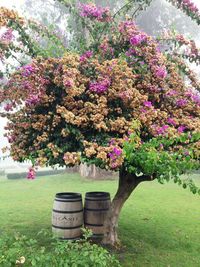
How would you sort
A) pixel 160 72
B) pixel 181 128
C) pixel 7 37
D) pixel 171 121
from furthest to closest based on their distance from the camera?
pixel 7 37, pixel 160 72, pixel 171 121, pixel 181 128

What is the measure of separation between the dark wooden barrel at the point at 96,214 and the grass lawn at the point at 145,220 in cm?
63

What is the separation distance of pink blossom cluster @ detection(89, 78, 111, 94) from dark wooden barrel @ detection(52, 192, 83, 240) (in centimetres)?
244

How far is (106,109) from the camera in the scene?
20.0 ft

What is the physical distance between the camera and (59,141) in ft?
20.5

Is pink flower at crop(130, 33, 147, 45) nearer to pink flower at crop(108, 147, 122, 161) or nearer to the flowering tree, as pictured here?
the flowering tree

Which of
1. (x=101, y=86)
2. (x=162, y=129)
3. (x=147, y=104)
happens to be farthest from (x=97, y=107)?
(x=162, y=129)

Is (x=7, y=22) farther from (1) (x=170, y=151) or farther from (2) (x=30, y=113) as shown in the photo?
(1) (x=170, y=151)

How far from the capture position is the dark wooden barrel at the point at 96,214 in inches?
302

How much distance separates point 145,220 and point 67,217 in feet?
11.4

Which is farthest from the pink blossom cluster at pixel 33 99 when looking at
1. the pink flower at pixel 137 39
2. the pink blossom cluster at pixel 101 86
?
the pink flower at pixel 137 39

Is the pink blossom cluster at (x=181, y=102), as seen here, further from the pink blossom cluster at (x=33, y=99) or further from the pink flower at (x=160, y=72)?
the pink blossom cluster at (x=33, y=99)

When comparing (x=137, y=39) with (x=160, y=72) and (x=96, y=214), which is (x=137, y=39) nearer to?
(x=160, y=72)

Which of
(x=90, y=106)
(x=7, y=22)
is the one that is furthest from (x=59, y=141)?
(x=7, y=22)

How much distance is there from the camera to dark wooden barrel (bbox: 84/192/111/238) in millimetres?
7668
